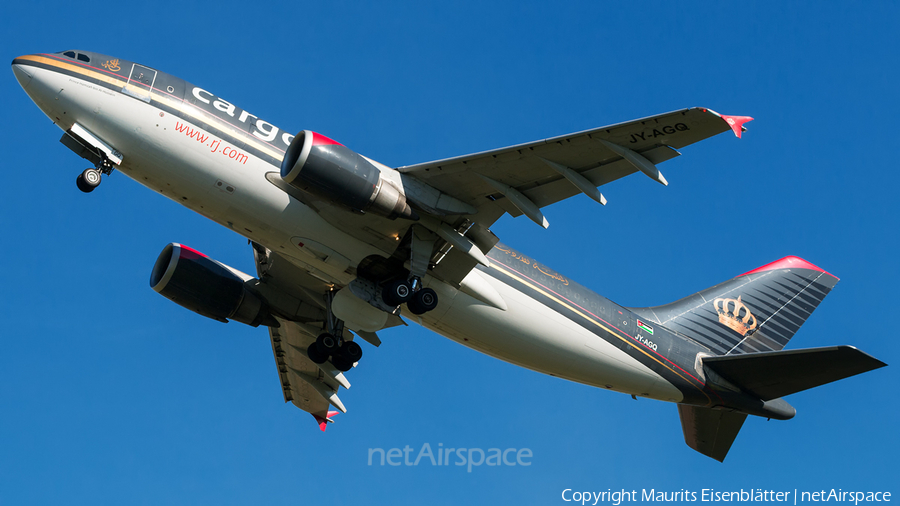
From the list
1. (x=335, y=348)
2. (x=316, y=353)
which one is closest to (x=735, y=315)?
(x=335, y=348)

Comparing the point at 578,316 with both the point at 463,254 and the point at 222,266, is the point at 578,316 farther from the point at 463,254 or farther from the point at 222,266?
the point at 222,266

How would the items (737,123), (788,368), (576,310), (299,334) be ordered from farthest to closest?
(299,334)
(788,368)
(576,310)
(737,123)

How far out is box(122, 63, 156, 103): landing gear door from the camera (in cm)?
1930

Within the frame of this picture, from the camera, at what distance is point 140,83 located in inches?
765

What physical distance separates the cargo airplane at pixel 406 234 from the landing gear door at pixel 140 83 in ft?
0.11

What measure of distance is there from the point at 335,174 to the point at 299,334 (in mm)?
10932

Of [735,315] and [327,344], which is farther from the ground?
[735,315]

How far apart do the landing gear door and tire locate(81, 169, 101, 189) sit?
2.08m

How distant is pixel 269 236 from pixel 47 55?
694 centimetres

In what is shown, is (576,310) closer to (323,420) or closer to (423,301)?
(423,301)

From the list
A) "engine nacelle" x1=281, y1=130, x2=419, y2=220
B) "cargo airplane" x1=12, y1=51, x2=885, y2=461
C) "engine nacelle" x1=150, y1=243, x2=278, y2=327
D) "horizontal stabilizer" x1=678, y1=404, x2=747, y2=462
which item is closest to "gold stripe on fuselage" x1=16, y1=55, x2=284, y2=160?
"cargo airplane" x1=12, y1=51, x2=885, y2=461

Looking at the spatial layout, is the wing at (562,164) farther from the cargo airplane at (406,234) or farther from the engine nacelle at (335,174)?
the engine nacelle at (335,174)

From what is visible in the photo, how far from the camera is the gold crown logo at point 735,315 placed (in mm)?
27141

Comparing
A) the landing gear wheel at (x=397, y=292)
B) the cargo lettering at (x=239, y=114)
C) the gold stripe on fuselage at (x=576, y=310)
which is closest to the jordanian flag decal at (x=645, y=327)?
the gold stripe on fuselage at (x=576, y=310)
